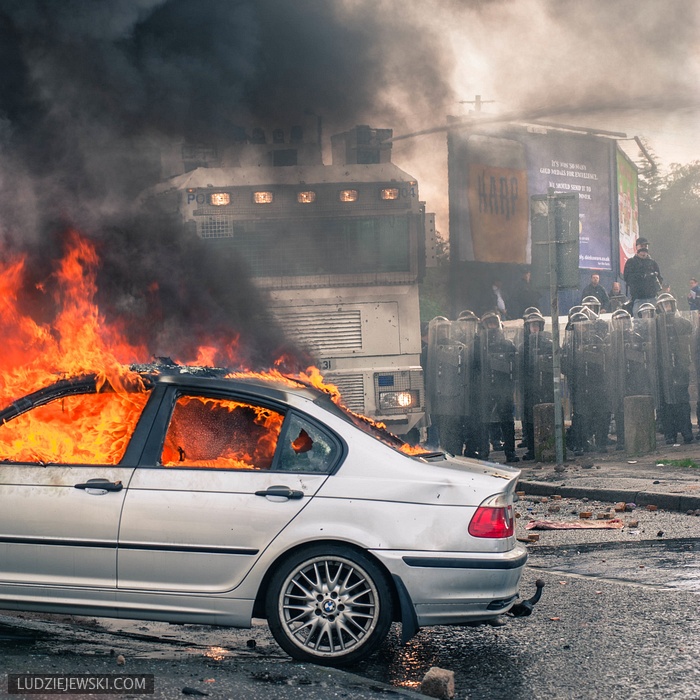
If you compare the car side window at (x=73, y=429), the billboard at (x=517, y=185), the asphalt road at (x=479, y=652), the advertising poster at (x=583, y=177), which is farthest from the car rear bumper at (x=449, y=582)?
the advertising poster at (x=583, y=177)

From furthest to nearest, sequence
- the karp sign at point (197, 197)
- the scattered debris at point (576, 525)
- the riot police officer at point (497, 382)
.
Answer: the riot police officer at point (497, 382) < the karp sign at point (197, 197) < the scattered debris at point (576, 525)

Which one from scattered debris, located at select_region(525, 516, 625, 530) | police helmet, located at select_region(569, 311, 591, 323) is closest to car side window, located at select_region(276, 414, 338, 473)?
scattered debris, located at select_region(525, 516, 625, 530)

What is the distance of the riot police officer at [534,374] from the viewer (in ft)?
50.5

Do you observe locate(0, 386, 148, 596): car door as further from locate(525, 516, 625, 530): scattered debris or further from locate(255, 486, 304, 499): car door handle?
locate(525, 516, 625, 530): scattered debris

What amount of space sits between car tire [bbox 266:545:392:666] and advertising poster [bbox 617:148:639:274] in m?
33.7

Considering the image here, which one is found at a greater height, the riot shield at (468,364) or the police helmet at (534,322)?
the police helmet at (534,322)

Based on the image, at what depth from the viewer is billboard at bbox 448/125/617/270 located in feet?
106

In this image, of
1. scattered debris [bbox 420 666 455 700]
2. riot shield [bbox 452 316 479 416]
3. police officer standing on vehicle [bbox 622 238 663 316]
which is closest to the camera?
scattered debris [bbox 420 666 455 700]

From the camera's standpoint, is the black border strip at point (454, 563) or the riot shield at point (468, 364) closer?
the black border strip at point (454, 563)

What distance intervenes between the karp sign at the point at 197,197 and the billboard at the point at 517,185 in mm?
19002

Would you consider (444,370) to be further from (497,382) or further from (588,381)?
(588,381)

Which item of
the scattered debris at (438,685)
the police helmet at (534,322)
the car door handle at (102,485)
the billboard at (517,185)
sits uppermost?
the billboard at (517,185)

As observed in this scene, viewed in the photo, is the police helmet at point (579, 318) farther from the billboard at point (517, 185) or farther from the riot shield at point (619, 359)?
the billboard at point (517, 185)

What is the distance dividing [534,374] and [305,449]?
33.8 feet
